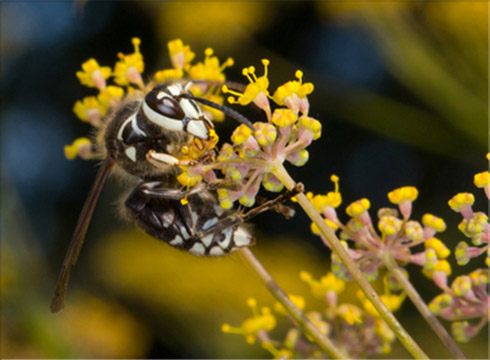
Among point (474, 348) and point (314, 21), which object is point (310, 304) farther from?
point (314, 21)

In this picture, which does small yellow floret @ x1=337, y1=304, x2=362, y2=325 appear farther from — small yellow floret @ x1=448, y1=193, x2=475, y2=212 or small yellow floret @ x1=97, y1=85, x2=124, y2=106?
small yellow floret @ x1=97, y1=85, x2=124, y2=106

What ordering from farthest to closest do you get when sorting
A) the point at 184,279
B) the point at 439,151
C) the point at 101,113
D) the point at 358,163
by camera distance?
the point at 358,163 < the point at 184,279 < the point at 439,151 < the point at 101,113

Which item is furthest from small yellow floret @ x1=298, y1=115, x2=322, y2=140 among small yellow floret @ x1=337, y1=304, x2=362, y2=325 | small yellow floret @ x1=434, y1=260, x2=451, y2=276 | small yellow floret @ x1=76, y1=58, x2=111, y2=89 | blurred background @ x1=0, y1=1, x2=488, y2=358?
blurred background @ x1=0, y1=1, x2=488, y2=358

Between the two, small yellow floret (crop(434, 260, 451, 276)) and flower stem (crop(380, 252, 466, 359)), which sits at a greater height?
small yellow floret (crop(434, 260, 451, 276))

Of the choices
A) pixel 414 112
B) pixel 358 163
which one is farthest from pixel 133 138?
pixel 358 163

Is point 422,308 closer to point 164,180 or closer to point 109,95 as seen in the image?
point 164,180
